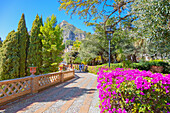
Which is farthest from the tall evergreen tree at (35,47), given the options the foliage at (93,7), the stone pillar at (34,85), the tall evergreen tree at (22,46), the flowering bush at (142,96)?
the flowering bush at (142,96)

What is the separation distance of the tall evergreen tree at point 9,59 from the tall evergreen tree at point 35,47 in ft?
3.31

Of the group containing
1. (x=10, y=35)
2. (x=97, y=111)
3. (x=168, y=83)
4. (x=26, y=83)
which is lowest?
(x=97, y=111)

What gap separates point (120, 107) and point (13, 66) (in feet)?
21.7

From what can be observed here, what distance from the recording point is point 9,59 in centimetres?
584

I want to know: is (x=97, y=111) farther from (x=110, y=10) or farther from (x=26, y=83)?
(x=110, y=10)

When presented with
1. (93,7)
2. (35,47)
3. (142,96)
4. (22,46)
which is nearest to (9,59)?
(22,46)

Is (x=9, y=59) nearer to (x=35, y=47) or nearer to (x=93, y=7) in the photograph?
(x=35, y=47)

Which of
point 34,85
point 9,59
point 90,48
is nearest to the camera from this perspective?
point 34,85

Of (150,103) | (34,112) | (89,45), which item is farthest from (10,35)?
(89,45)

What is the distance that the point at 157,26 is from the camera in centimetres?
351

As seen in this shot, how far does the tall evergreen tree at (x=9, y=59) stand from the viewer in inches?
228

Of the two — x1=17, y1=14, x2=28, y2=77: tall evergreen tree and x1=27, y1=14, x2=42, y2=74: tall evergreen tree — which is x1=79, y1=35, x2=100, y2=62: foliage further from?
x1=17, y1=14, x2=28, y2=77: tall evergreen tree

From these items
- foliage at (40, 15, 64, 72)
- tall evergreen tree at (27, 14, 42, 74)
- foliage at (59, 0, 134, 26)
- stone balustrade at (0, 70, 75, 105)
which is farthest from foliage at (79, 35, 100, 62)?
stone balustrade at (0, 70, 75, 105)

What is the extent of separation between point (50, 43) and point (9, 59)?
2.85m
